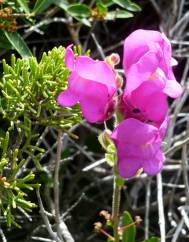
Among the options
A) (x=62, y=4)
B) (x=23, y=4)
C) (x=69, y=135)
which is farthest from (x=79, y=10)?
(x=69, y=135)

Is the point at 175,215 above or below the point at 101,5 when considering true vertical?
below

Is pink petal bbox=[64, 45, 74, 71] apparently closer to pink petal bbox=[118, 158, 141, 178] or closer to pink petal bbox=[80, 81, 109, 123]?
pink petal bbox=[80, 81, 109, 123]

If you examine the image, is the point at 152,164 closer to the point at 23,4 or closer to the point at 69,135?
the point at 69,135

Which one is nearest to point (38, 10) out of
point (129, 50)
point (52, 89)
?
point (52, 89)

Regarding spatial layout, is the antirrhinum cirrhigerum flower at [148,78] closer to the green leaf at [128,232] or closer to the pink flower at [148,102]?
the pink flower at [148,102]

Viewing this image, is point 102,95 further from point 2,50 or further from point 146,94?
point 2,50

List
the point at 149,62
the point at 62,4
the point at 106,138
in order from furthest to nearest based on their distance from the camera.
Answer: the point at 62,4 → the point at 106,138 → the point at 149,62

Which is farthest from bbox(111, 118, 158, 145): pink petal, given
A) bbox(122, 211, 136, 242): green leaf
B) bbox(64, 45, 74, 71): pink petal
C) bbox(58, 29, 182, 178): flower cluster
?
bbox(122, 211, 136, 242): green leaf
